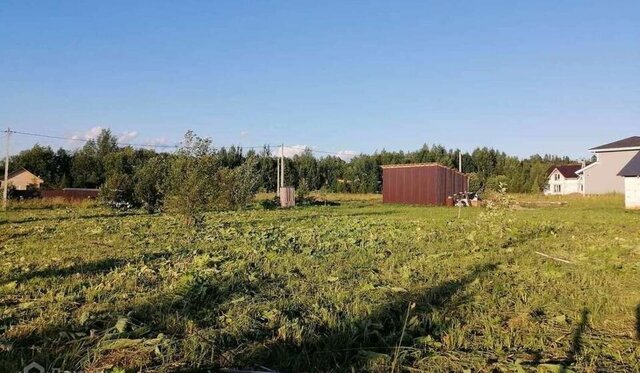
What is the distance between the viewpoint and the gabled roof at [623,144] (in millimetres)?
50225

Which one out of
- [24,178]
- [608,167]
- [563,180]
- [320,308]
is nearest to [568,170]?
[563,180]

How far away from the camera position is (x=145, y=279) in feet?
24.0

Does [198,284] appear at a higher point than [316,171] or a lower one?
lower

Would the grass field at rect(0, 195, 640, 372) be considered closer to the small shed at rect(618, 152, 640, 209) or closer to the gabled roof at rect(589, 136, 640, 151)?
the small shed at rect(618, 152, 640, 209)

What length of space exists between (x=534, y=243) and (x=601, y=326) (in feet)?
24.7

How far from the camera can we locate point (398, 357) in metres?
4.18

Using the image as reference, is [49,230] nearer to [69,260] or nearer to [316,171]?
[69,260]

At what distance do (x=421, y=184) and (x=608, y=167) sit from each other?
77.0ft

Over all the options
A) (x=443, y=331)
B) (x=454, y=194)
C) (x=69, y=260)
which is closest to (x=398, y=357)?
(x=443, y=331)

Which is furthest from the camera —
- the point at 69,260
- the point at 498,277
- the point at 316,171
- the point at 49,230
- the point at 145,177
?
the point at 316,171

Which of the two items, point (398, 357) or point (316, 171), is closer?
point (398, 357)

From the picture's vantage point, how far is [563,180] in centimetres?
7262

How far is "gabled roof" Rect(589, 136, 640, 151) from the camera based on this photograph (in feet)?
165

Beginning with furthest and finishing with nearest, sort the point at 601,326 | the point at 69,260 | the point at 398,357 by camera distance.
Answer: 1. the point at 69,260
2. the point at 601,326
3. the point at 398,357
